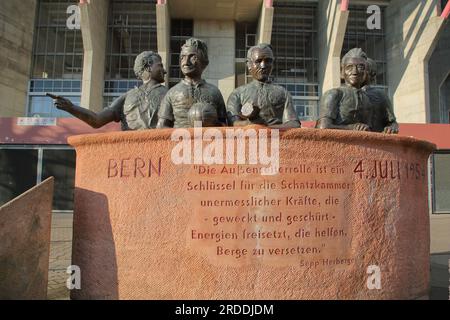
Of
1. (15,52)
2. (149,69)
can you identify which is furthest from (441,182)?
(15,52)

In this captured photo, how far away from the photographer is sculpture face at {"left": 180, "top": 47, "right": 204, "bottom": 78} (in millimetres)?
4090

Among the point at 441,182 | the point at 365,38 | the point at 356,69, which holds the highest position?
the point at 365,38

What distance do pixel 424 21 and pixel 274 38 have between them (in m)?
8.48

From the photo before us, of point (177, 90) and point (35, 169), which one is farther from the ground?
point (177, 90)

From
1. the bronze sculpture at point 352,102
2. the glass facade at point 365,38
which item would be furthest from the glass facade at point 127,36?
the bronze sculpture at point 352,102

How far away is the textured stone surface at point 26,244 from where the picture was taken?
307 centimetres

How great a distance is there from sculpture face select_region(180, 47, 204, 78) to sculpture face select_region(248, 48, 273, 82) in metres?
0.54

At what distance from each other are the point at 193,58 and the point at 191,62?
1.8 inches

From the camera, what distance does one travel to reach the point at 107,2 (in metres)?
23.7

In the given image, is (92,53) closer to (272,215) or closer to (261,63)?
(261,63)

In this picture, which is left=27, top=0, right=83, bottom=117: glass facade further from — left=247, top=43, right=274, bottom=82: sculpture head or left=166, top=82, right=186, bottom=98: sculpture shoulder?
left=247, top=43, right=274, bottom=82: sculpture head

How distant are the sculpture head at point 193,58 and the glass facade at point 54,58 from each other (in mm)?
21469

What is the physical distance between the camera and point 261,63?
402 centimetres

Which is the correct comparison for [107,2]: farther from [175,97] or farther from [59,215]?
[175,97]
